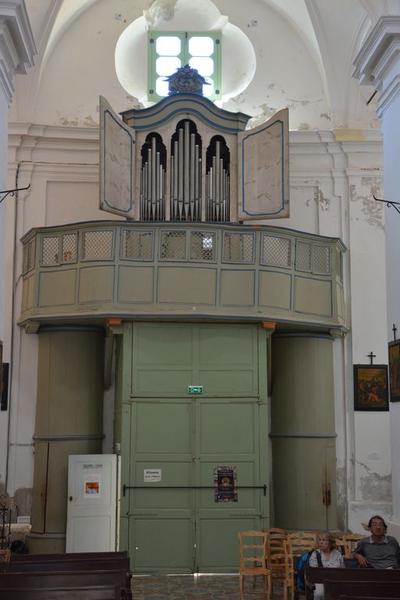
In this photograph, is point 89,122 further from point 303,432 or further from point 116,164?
point 303,432

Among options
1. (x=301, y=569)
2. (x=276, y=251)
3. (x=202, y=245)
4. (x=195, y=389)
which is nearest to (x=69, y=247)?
(x=202, y=245)

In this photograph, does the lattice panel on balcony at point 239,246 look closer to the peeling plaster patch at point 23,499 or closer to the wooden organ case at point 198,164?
the wooden organ case at point 198,164

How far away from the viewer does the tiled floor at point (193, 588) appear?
11211 mm

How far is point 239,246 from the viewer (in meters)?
13.8

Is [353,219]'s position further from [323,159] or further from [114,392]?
[114,392]

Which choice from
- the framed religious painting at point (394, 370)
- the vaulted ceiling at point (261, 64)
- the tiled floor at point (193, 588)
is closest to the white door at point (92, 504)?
the tiled floor at point (193, 588)

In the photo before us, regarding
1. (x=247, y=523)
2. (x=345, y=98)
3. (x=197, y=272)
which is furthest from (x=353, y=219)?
(x=247, y=523)

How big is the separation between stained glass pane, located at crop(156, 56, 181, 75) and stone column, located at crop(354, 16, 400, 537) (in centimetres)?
661

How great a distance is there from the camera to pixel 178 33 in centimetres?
1705

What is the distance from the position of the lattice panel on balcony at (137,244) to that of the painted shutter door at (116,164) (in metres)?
0.47

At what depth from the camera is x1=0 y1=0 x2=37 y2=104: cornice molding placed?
9742 millimetres

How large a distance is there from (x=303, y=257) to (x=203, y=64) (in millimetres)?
5190

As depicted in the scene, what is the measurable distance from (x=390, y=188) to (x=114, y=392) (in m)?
6.74

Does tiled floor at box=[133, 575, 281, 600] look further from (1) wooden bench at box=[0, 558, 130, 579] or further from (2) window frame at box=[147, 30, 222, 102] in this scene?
(2) window frame at box=[147, 30, 222, 102]
